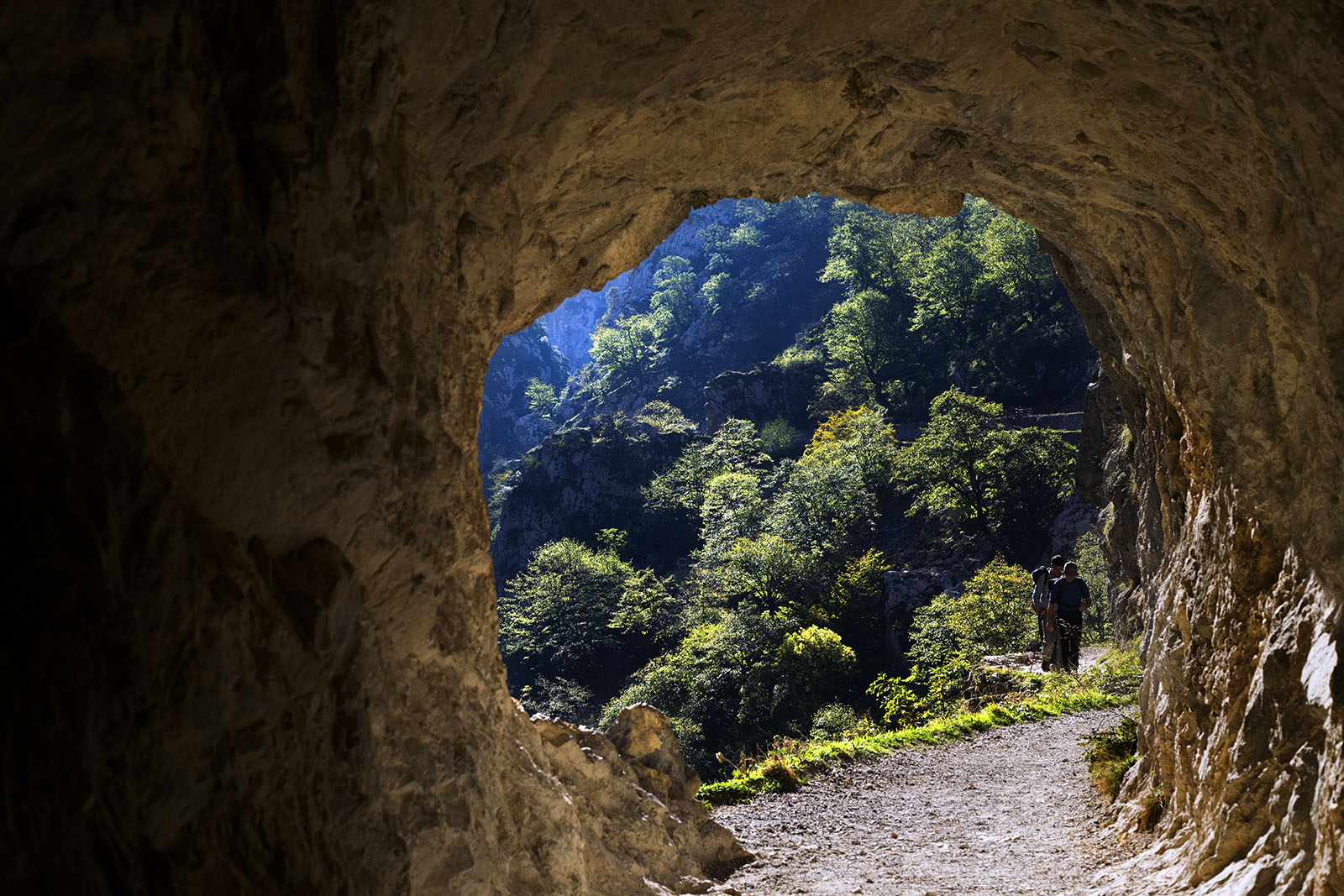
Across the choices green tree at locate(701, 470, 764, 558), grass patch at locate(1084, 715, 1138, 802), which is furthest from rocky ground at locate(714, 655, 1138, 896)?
green tree at locate(701, 470, 764, 558)

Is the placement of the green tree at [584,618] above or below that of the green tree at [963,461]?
below

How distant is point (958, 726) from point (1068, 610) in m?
2.34

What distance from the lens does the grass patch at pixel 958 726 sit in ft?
31.4

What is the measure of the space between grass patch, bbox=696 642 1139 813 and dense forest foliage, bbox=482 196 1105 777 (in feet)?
14.7

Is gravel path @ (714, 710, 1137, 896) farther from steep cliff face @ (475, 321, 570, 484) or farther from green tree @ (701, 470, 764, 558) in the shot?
steep cliff face @ (475, 321, 570, 484)

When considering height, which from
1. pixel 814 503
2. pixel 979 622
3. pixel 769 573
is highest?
pixel 814 503

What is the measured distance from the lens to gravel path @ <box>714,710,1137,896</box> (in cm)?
664

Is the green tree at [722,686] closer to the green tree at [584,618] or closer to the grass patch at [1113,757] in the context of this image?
the green tree at [584,618]

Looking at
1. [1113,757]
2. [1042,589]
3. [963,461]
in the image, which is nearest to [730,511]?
[963,461]

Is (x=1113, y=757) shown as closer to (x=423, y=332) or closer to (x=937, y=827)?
(x=937, y=827)

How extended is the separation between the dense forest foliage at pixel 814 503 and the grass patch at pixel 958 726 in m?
4.47

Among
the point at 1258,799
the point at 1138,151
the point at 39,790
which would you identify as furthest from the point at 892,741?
the point at 39,790

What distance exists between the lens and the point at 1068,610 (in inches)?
508

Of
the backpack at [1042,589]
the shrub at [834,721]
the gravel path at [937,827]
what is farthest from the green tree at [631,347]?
the gravel path at [937,827]
